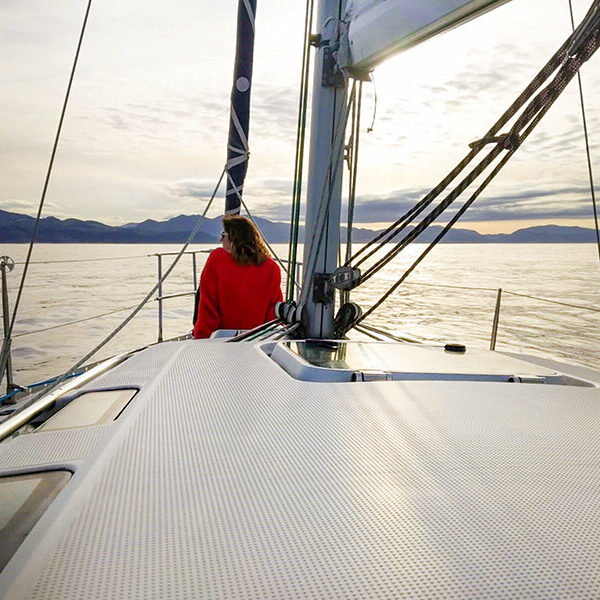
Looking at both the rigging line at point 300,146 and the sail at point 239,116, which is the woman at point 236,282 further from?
the sail at point 239,116

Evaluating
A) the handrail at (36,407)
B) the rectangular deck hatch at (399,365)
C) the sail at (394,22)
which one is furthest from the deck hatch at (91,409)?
the sail at (394,22)

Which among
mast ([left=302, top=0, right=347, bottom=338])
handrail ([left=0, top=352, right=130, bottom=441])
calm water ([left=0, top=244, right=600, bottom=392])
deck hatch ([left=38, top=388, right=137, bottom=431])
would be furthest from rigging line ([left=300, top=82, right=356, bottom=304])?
calm water ([left=0, top=244, right=600, bottom=392])

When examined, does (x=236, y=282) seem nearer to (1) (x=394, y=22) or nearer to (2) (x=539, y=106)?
(1) (x=394, y=22)

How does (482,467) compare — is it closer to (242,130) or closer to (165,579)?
(165,579)

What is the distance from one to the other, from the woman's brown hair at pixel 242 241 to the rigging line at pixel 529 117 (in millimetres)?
588

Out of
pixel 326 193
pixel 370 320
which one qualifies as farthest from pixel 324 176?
pixel 370 320

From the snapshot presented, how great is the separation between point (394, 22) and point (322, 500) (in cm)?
142

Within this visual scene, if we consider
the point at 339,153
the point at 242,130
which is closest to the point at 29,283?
the point at 242,130

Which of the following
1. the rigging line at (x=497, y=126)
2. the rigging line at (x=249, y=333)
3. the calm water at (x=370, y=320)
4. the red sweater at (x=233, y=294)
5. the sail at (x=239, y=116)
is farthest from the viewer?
the calm water at (x=370, y=320)

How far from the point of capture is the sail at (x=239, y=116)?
9.75ft

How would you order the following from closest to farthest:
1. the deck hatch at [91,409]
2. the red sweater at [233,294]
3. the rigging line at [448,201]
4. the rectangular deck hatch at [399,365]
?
the deck hatch at [91,409] → the rectangular deck hatch at [399,365] → the rigging line at [448,201] → the red sweater at [233,294]

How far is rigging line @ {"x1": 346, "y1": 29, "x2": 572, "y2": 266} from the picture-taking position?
4.26 ft

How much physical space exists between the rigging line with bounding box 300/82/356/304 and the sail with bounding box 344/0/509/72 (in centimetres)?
20

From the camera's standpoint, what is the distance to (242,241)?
2111mm
